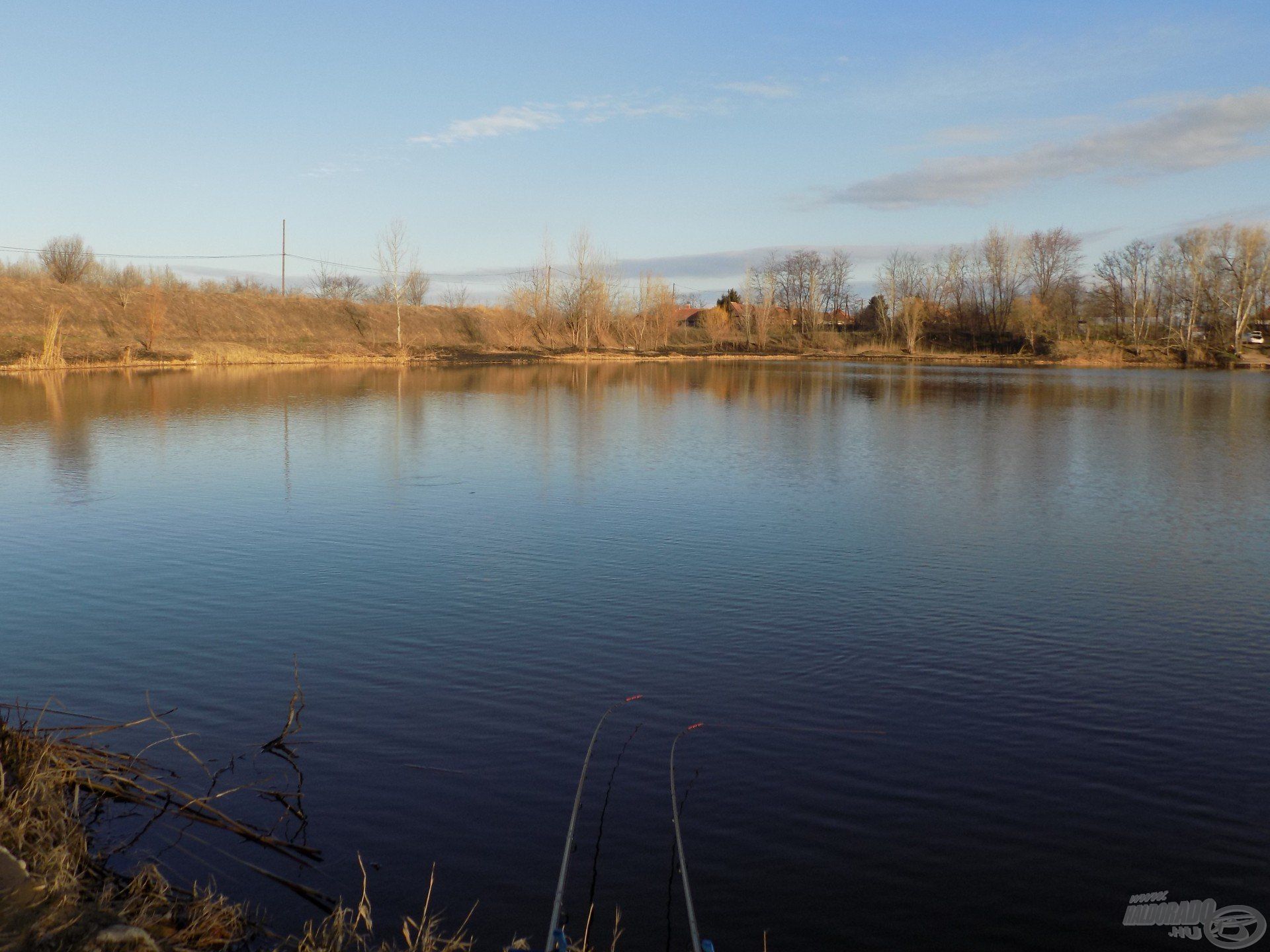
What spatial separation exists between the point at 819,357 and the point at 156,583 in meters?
70.1

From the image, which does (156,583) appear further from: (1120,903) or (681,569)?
(1120,903)

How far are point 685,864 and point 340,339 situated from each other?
63.0m

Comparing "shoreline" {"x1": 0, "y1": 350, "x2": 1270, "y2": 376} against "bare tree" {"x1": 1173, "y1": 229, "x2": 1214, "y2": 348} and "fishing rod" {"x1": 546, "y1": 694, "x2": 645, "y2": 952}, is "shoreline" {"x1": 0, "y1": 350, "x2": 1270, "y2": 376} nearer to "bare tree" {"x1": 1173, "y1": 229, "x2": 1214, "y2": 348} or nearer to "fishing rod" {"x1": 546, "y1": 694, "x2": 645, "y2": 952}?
"bare tree" {"x1": 1173, "y1": 229, "x2": 1214, "y2": 348}

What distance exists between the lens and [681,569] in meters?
9.87

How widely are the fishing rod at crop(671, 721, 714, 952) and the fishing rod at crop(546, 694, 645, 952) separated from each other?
465 millimetres

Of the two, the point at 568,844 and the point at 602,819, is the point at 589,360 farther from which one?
the point at 568,844

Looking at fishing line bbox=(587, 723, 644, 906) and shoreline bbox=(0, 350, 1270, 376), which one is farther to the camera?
shoreline bbox=(0, 350, 1270, 376)

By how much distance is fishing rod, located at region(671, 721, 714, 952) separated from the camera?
3.41 metres

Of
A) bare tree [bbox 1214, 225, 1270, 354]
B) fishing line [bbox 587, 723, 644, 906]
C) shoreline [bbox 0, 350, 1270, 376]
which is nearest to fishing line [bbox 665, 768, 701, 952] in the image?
fishing line [bbox 587, 723, 644, 906]

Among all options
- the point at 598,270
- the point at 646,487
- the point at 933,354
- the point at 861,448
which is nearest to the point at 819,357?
the point at 933,354

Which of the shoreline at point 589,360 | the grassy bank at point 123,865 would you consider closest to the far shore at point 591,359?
the shoreline at point 589,360

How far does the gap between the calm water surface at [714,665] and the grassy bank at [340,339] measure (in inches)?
1279

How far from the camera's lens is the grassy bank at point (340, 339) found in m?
45.9

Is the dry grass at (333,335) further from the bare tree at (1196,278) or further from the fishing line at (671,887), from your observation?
the fishing line at (671,887)
